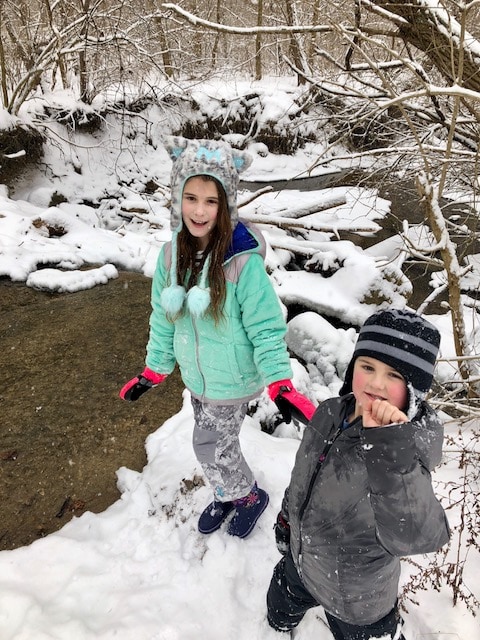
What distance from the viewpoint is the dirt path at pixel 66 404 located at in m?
2.44

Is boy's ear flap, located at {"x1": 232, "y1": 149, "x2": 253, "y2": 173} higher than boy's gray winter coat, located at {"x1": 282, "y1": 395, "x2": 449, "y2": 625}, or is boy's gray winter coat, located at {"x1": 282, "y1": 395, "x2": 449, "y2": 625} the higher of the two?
boy's ear flap, located at {"x1": 232, "y1": 149, "x2": 253, "y2": 173}

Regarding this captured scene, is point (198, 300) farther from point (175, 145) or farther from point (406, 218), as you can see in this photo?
point (406, 218)

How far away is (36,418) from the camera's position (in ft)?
9.86

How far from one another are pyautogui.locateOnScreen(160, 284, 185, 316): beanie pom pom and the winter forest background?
1040 mm

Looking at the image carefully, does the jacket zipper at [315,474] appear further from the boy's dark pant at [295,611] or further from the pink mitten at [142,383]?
the pink mitten at [142,383]

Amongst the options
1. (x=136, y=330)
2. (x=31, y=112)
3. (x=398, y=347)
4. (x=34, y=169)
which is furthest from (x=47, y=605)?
(x=31, y=112)

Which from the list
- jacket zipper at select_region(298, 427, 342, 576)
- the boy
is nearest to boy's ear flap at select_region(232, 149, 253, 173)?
the boy

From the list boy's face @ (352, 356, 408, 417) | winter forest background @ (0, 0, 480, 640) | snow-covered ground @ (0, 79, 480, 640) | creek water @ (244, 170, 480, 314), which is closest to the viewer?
boy's face @ (352, 356, 408, 417)

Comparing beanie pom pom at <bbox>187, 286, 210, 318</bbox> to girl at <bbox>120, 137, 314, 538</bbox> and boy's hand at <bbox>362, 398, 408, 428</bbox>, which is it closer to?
girl at <bbox>120, 137, 314, 538</bbox>

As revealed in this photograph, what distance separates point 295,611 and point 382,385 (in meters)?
1.13

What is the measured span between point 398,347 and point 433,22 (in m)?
1.84

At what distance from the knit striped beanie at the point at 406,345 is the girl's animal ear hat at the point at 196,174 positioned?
27.0 inches

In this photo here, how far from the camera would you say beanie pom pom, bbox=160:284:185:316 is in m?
1.60

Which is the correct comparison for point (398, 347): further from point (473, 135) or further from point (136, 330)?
point (136, 330)
